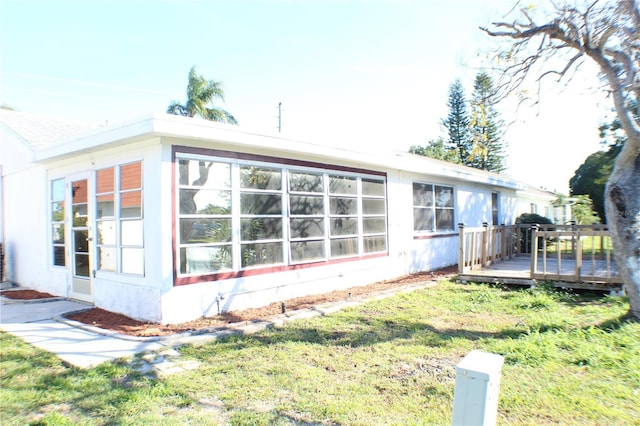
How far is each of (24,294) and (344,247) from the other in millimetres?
6809

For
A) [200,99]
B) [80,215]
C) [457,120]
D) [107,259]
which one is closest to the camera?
[107,259]

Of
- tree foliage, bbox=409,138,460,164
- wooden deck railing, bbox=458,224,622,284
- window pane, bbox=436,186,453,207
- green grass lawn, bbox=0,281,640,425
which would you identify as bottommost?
green grass lawn, bbox=0,281,640,425

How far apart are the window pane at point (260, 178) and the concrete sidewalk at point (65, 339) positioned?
117 inches

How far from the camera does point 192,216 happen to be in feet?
19.2

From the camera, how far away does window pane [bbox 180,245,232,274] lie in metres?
5.74

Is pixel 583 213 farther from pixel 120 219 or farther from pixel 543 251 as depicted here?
pixel 120 219

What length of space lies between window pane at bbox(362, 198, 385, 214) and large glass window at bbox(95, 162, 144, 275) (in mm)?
A: 4948

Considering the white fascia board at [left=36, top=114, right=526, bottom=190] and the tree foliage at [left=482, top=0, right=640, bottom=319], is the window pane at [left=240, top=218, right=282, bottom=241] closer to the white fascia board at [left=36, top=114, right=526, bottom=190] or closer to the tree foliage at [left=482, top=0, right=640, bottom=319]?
the white fascia board at [left=36, top=114, right=526, bottom=190]

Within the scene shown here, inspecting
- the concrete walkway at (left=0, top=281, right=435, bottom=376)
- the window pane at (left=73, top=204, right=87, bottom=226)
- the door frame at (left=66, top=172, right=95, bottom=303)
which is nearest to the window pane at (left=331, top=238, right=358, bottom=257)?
the concrete walkway at (left=0, top=281, right=435, bottom=376)

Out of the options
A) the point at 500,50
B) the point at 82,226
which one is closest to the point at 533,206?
the point at 500,50

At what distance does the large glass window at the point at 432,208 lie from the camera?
10.8m

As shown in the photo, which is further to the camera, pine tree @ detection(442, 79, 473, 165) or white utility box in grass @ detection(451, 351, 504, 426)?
pine tree @ detection(442, 79, 473, 165)

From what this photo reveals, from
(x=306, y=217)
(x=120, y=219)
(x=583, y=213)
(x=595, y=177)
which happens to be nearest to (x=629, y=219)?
(x=306, y=217)

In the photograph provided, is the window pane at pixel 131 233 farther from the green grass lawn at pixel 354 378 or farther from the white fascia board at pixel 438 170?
the white fascia board at pixel 438 170
